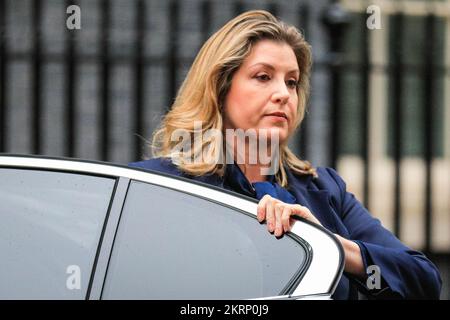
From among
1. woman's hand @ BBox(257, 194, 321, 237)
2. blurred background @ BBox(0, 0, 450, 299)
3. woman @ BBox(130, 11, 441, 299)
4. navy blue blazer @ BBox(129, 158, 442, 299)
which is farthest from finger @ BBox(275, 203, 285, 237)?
blurred background @ BBox(0, 0, 450, 299)

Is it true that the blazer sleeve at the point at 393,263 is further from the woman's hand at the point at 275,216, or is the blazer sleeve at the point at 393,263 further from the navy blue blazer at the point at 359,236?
the woman's hand at the point at 275,216

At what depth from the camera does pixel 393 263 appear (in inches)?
107

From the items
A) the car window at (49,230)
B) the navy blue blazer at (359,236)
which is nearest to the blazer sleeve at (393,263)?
the navy blue blazer at (359,236)

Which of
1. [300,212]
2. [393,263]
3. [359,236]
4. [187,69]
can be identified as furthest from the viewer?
[187,69]

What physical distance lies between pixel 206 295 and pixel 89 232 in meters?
0.28

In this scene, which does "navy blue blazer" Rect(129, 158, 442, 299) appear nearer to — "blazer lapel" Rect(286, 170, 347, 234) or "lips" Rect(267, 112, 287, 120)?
"blazer lapel" Rect(286, 170, 347, 234)

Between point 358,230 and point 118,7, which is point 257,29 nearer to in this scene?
point 358,230

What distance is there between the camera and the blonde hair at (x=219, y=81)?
2.99 meters

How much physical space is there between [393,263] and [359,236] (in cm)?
19

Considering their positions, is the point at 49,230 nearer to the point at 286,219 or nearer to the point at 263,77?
the point at 286,219

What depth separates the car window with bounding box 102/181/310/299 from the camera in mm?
2188

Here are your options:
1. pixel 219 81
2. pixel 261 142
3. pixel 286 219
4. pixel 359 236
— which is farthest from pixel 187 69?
pixel 286 219

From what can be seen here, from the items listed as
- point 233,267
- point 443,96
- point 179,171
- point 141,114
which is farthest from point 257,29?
point 443,96

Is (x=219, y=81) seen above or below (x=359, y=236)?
above
